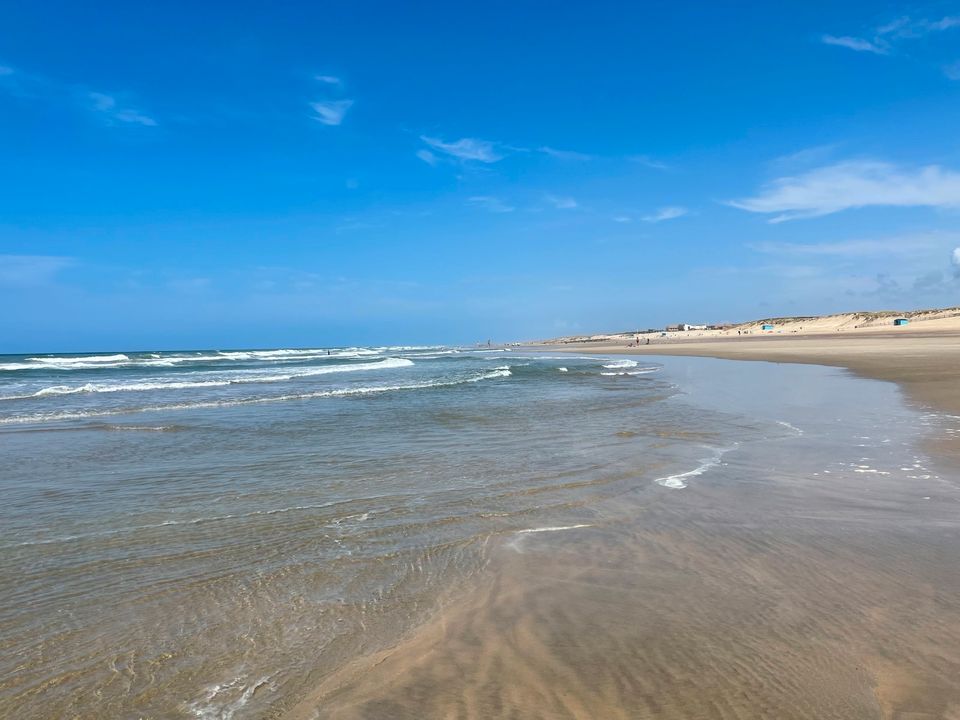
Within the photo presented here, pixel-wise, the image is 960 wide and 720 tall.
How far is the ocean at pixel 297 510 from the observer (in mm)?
3311

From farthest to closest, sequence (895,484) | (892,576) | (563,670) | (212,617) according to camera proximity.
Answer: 1. (895,484)
2. (892,576)
3. (212,617)
4. (563,670)

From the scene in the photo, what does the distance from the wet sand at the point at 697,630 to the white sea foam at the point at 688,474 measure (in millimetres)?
1360

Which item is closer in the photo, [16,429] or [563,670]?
[563,670]

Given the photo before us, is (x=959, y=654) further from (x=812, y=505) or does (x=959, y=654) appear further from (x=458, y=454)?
(x=458, y=454)

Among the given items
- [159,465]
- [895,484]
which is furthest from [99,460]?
[895,484]

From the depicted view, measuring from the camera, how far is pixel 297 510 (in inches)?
251

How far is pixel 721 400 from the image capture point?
16203 millimetres

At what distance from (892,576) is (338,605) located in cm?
412

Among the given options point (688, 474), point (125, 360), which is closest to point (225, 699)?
point (688, 474)

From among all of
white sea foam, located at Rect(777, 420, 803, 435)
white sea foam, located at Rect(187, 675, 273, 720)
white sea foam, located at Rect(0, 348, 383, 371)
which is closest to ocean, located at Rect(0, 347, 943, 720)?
white sea foam, located at Rect(187, 675, 273, 720)

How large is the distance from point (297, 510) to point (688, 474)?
5086 millimetres

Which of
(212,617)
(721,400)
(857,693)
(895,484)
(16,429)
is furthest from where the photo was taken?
(721,400)

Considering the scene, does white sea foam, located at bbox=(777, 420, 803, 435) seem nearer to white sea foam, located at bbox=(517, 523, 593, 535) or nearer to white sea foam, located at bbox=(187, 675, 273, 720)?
white sea foam, located at bbox=(517, 523, 593, 535)

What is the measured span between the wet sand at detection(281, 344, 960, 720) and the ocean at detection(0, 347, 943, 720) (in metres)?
0.32
